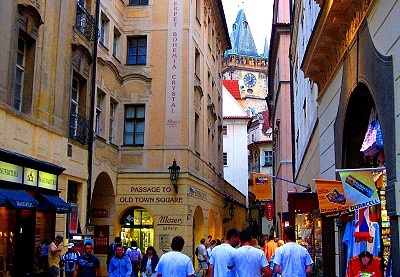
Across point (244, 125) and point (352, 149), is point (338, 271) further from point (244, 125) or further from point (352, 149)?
point (244, 125)

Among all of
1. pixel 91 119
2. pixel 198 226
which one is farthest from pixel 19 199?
pixel 198 226

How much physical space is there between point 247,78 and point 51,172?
120704 millimetres

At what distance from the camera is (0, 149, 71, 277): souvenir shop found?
13720 millimetres

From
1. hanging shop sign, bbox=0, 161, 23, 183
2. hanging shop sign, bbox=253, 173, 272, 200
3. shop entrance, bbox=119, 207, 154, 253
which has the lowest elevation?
shop entrance, bbox=119, 207, 154, 253

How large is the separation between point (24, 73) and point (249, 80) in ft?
395

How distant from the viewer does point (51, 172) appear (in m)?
16.4

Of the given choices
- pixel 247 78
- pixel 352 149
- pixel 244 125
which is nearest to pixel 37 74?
pixel 352 149

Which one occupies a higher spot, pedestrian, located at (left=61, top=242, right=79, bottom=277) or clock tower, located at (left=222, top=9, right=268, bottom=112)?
clock tower, located at (left=222, top=9, right=268, bottom=112)

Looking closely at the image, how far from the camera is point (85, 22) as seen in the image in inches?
781

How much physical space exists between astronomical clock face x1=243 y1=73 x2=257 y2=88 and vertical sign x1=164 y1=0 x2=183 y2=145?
353 feet

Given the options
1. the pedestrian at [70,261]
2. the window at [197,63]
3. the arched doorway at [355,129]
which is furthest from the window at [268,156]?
the arched doorway at [355,129]

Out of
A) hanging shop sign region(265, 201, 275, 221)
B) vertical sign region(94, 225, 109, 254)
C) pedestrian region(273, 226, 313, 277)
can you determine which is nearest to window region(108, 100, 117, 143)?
vertical sign region(94, 225, 109, 254)

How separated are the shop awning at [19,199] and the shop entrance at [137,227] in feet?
34.7

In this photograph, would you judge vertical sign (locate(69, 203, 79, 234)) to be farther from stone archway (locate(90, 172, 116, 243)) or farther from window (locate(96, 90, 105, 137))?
stone archway (locate(90, 172, 116, 243))
